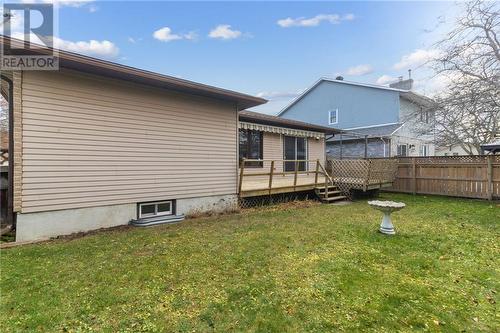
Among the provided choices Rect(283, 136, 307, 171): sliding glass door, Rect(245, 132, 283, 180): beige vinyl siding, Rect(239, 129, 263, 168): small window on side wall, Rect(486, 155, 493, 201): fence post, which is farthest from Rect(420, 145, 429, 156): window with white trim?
Rect(239, 129, 263, 168): small window on side wall

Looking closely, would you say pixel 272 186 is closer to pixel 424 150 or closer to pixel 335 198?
pixel 335 198

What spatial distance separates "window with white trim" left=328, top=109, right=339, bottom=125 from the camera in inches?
816

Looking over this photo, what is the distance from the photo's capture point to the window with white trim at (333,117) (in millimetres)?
20734

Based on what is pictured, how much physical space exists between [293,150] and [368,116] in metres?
9.24

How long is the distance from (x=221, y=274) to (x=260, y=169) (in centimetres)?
739

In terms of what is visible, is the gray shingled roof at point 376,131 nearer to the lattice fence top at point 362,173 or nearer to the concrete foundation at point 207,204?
the lattice fence top at point 362,173

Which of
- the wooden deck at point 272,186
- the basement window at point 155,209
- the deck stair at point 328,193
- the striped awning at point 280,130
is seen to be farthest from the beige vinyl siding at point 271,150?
the basement window at point 155,209

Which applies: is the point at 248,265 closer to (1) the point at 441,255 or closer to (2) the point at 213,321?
(2) the point at 213,321

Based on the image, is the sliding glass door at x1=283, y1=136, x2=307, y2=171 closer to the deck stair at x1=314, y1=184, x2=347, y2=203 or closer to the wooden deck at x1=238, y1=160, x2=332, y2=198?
the wooden deck at x1=238, y1=160, x2=332, y2=198

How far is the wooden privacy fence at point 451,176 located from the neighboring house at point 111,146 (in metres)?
8.69

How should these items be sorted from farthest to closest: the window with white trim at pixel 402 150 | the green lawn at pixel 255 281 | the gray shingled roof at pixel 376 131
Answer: the window with white trim at pixel 402 150 < the gray shingled roof at pixel 376 131 < the green lawn at pixel 255 281

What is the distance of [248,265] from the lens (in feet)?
13.3

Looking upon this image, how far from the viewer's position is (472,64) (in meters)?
10.5

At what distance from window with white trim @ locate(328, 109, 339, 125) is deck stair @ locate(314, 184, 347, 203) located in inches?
433
